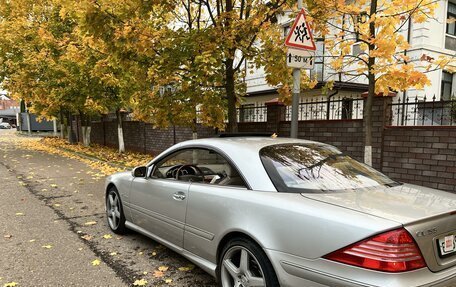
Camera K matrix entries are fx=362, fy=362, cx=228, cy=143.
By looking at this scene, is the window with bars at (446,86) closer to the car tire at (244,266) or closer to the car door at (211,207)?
the car door at (211,207)

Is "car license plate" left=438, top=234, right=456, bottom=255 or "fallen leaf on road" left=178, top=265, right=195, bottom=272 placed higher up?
"car license plate" left=438, top=234, right=456, bottom=255

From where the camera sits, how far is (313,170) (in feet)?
10.0

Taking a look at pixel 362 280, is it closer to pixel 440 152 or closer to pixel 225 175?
pixel 225 175

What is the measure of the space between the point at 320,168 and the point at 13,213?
553 centimetres

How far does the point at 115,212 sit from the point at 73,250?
2.62 ft

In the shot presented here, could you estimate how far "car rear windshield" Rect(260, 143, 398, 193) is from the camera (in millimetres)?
2852

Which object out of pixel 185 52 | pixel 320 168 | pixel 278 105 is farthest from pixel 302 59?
pixel 278 105

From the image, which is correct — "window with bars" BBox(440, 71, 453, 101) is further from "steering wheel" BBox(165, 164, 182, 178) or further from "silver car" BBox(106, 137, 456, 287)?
"steering wheel" BBox(165, 164, 182, 178)

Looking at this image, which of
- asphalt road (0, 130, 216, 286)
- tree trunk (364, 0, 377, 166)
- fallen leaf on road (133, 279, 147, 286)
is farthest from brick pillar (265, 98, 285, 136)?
fallen leaf on road (133, 279, 147, 286)

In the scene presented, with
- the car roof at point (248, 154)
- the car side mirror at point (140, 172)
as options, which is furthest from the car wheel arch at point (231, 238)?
the car side mirror at point (140, 172)

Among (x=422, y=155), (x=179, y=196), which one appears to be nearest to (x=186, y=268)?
(x=179, y=196)

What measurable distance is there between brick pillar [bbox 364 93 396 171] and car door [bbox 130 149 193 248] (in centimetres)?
400

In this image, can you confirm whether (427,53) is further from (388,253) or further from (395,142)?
(388,253)

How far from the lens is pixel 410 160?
6.46 m
